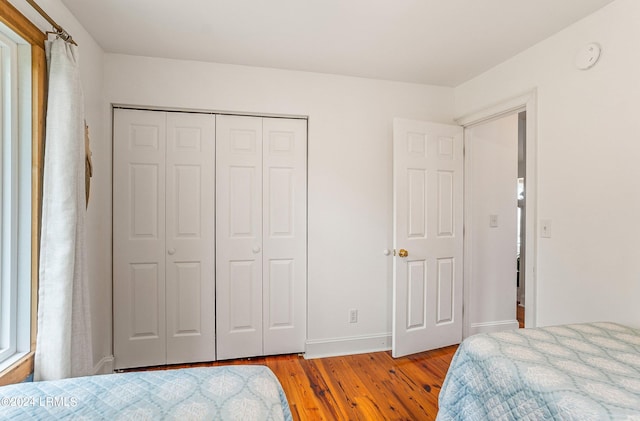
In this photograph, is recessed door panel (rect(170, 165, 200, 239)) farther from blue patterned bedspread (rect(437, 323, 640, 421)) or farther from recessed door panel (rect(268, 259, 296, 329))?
blue patterned bedspread (rect(437, 323, 640, 421))

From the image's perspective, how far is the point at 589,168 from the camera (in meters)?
1.75

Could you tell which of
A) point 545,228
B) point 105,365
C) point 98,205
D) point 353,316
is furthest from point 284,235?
point 545,228

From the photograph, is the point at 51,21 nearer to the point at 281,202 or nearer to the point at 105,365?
the point at 281,202

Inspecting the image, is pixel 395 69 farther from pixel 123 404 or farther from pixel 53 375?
pixel 53 375

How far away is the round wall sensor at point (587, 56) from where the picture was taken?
1.70m

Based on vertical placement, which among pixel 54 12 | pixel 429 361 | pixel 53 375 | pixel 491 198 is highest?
pixel 54 12

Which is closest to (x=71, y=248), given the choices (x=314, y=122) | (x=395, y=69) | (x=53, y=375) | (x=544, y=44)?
(x=53, y=375)

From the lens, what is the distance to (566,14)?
1.73 meters

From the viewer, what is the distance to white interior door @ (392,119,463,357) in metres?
2.54

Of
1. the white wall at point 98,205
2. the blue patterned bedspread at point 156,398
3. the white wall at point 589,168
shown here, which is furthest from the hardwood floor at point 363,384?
the blue patterned bedspread at point 156,398

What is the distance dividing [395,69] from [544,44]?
97 cm

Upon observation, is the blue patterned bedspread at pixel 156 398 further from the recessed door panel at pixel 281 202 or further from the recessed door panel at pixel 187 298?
the recessed door panel at pixel 281 202

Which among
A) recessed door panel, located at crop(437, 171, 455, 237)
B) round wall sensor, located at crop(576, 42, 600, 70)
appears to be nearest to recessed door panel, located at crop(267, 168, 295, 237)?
recessed door panel, located at crop(437, 171, 455, 237)

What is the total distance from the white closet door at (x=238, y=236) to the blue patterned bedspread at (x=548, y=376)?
1.57 m
